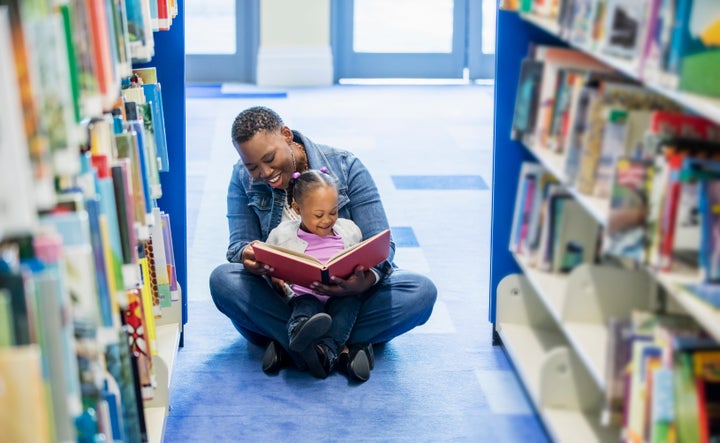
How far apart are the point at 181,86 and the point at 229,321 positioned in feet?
2.80

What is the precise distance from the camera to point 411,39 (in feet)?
27.8

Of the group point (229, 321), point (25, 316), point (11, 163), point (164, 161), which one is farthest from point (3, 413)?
point (229, 321)

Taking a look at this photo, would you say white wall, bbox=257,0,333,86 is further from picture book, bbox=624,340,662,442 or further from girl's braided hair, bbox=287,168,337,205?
picture book, bbox=624,340,662,442

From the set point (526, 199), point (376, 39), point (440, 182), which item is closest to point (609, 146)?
point (526, 199)

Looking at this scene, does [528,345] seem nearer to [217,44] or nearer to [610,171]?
[610,171]

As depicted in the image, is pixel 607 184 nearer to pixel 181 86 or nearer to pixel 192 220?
pixel 181 86

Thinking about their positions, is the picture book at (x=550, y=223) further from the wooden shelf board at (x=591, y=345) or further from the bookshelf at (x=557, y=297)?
the wooden shelf board at (x=591, y=345)

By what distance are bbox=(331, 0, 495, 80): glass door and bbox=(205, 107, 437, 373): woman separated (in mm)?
5278

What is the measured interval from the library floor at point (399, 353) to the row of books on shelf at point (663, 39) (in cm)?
115

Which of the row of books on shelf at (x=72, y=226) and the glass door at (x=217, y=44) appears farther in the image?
the glass door at (x=217, y=44)

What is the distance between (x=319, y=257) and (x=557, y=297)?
84 centimetres

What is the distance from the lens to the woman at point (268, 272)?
3094 millimetres

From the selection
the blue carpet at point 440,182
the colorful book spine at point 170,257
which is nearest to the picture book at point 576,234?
the colorful book spine at point 170,257

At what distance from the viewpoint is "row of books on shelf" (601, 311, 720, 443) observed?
1760mm
